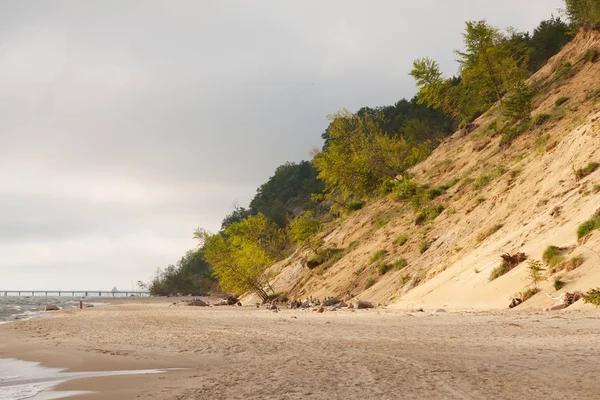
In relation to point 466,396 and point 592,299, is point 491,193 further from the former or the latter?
point 466,396

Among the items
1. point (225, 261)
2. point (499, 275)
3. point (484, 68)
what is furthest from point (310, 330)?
point (484, 68)

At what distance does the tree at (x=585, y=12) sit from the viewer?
41.4 metres

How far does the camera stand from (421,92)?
56062mm

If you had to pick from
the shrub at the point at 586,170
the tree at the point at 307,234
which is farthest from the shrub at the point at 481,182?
the tree at the point at 307,234

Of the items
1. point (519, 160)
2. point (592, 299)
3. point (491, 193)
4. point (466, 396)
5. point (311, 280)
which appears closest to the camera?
point (466, 396)

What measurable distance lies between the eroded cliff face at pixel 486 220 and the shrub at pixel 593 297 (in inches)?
46.6

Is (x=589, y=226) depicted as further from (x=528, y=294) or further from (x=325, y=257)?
(x=325, y=257)

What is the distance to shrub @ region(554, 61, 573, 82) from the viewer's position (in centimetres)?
4081

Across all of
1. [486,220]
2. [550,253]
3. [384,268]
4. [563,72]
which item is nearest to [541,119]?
[563,72]

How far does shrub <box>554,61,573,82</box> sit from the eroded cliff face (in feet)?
1.17

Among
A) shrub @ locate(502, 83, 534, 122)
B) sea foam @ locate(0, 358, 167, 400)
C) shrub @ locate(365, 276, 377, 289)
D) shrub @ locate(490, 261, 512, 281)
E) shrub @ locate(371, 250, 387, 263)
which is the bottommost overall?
shrub @ locate(365, 276, 377, 289)

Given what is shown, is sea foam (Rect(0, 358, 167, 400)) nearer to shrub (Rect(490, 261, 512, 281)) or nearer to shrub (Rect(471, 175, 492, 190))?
shrub (Rect(490, 261, 512, 281))

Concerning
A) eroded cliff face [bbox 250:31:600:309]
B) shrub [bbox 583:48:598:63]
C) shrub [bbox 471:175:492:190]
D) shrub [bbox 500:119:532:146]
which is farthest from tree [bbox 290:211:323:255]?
shrub [bbox 583:48:598:63]

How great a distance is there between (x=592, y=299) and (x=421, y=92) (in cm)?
4342
